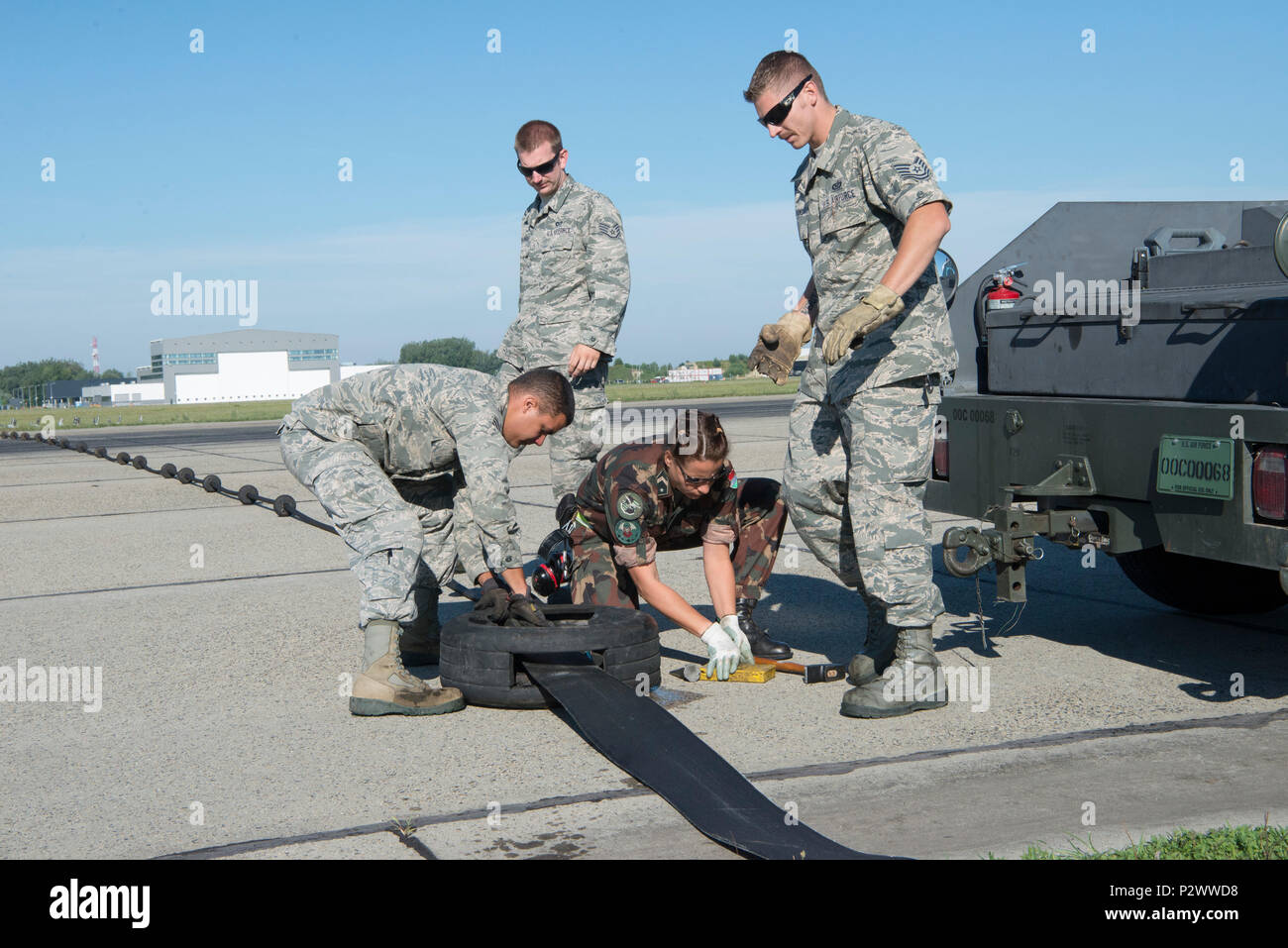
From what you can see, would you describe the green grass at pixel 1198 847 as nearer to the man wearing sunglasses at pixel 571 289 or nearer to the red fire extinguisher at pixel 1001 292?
the red fire extinguisher at pixel 1001 292

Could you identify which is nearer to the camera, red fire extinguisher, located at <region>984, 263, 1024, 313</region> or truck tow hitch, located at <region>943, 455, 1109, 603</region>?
truck tow hitch, located at <region>943, 455, 1109, 603</region>

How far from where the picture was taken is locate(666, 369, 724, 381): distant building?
10978cm

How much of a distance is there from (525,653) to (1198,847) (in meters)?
2.21

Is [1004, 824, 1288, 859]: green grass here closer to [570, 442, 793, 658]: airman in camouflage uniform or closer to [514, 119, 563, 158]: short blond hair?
[570, 442, 793, 658]: airman in camouflage uniform

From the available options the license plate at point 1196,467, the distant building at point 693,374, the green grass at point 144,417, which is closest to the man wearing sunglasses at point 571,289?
the license plate at point 1196,467

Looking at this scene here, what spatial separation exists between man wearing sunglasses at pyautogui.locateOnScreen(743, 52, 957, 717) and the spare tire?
737 millimetres

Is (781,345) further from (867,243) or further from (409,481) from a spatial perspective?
(409,481)

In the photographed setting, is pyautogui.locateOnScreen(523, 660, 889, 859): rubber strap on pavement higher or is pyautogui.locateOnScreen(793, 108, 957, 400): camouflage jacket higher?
pyautogui.locateOnScreen(793, 108, 957, 400): camouflage jacket

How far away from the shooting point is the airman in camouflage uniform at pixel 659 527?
4.75 m

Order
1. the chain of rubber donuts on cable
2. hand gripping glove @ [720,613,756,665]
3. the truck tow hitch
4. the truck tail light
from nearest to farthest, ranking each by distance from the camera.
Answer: the truck tail light < the truck tow hitch < hand gripping glove @ [720,613,756,665] < the chain of rubber donuts on cable

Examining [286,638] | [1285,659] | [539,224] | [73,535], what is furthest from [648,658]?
[73,535]

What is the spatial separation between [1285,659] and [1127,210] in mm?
2188

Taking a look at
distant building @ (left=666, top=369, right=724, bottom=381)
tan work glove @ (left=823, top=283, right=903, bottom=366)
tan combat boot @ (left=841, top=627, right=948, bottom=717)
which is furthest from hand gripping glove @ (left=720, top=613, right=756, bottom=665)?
distant building @ (left=666, top=369, right=724, bottom=381)

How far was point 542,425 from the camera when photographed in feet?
14.8
